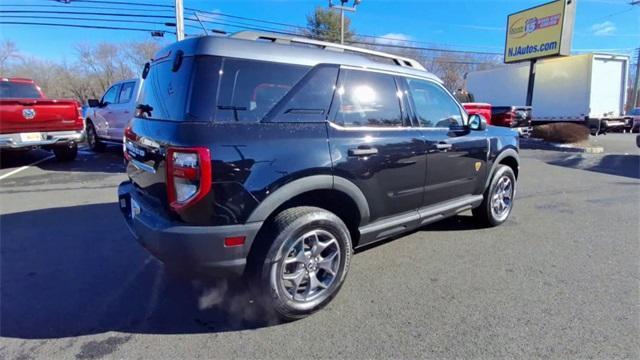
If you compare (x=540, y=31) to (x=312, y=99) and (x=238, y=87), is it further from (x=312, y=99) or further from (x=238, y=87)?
(x=238, y=87)

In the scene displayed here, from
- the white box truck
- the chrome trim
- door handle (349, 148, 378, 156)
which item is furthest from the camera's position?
the white box truck

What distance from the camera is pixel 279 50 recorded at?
8.85 feet

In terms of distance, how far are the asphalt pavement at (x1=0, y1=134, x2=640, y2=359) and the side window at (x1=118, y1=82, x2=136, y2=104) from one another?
450 cm

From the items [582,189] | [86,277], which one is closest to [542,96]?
[582,189]

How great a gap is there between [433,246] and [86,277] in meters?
3.51

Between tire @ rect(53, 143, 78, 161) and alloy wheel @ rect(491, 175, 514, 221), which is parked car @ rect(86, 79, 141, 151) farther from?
alloy wheel @ rect(491, 175, 514, 221)

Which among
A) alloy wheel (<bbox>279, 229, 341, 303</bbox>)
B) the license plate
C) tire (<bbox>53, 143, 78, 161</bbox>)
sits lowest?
alloy wheel (<bbox>279, 229, 341, 303</bbox>)

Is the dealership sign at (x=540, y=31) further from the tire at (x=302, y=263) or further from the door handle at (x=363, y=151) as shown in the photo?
the tire at (x=302, y=263)

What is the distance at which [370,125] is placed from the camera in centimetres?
311

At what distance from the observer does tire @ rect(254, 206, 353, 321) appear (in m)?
2.56

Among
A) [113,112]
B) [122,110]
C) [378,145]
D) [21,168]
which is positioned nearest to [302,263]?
[378,145]

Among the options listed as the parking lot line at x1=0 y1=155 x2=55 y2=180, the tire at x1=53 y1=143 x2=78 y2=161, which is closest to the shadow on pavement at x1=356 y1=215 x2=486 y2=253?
the parking lot line at x1=0 y1=155 x2=55 y2=180

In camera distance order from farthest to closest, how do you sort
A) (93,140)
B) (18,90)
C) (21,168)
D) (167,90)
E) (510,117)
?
(510,117) < (93,140) < (18,90) < (21,168) < (167,90)

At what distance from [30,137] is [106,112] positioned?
2.16m
